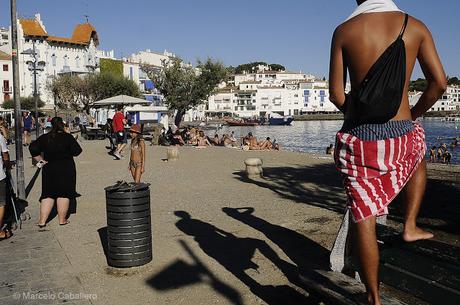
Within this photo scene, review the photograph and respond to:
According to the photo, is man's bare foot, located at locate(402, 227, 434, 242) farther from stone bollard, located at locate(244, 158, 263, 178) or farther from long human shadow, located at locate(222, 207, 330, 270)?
stone bollard, located at locate(244, 158, 263, 178)

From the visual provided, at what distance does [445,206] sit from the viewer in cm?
679

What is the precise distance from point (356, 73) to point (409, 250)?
1342mm

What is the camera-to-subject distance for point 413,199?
2.80m

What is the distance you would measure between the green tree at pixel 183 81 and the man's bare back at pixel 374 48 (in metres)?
41.7

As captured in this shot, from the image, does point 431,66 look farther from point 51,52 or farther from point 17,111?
point 51,52

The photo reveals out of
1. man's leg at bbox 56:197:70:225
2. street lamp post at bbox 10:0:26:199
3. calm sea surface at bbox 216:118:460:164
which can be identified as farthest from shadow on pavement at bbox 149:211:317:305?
calm sea surface at bbox 216:118:460:164

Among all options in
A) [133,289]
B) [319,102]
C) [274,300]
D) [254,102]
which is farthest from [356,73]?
[319,102]

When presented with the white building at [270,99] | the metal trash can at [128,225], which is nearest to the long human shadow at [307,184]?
the metal trash can at [128,225]

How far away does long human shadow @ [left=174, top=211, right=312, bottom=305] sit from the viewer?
14.5 feet

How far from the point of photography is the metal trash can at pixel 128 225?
5.23 metres

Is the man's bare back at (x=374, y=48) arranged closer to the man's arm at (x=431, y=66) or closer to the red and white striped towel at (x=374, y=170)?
the man's arm at (x=431, y=66)

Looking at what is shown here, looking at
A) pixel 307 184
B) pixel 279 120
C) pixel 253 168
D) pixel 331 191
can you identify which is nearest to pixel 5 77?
→ pixel 279 120

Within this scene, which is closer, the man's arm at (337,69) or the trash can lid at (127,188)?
the man's arm at (337,69)

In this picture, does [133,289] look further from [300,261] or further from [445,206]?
[445,206]
